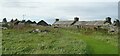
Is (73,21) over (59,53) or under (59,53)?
under

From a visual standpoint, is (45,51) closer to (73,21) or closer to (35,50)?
(35,50)

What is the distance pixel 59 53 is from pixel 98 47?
532 centimetres

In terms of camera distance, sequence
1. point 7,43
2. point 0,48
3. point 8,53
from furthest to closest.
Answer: point 7,43 → point 0,48 → point 8,53

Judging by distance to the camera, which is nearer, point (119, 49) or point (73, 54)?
point (73, 54)

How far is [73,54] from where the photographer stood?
73.8ft

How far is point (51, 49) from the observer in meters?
25.0

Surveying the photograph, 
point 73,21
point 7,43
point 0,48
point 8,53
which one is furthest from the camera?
point 73,21

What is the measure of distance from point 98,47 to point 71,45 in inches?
109

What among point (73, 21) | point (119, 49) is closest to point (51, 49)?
point (119, 49)

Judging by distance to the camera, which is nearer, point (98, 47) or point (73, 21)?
point (98, 47)

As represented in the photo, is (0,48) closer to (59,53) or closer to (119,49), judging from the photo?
(59,53)

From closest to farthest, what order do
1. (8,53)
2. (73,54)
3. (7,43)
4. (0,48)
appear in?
(73,54) → (8,53) → (0,48) → (7,43)

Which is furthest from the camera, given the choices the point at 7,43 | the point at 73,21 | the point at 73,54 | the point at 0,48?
the point at 73,21

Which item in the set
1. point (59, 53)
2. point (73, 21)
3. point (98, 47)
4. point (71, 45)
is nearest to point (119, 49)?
point (98, 47)
